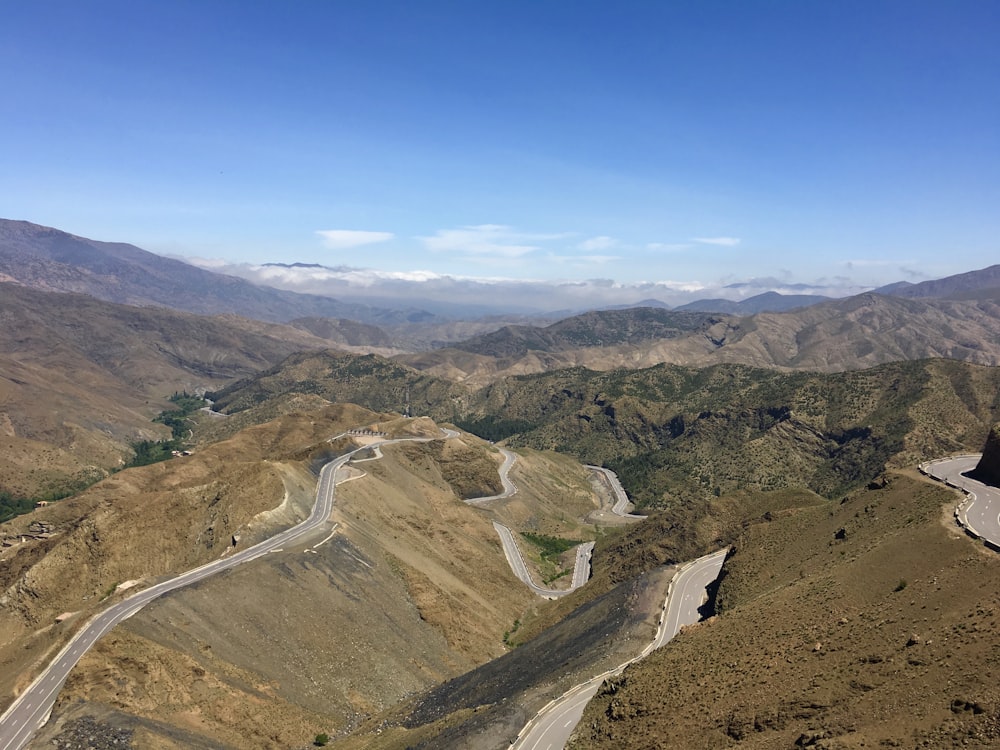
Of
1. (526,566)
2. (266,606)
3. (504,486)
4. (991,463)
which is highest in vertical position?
(991,463)

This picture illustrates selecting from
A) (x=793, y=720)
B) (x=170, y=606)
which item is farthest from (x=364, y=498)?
(x=793, y=720)

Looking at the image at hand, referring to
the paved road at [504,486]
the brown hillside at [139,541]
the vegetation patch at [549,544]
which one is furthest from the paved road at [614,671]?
the paved road at [504,486]

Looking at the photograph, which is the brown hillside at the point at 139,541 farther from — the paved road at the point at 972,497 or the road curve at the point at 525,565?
the paved road at the point at 972,497

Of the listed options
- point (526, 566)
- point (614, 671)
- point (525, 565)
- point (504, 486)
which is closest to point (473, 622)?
point (526, 566)

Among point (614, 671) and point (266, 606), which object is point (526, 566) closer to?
point (266, 606)

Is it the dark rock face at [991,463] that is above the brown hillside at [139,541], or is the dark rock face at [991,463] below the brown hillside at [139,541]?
above
